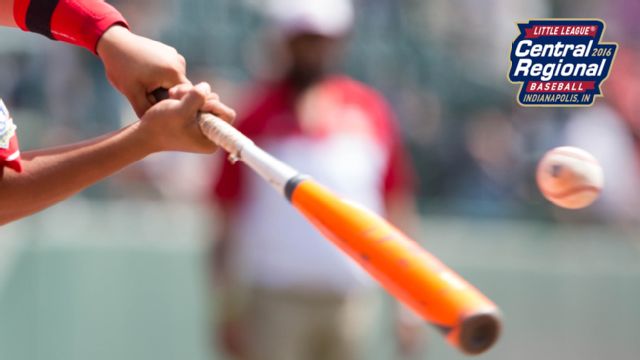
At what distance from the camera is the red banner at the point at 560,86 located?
2252 mm

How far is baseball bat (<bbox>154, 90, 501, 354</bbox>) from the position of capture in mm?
1528

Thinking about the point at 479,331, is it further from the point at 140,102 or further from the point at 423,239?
the point at 423,239

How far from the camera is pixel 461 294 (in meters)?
1.55

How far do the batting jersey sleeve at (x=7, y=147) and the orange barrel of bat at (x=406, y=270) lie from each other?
481 mm

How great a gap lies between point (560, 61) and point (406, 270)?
2.57 feet

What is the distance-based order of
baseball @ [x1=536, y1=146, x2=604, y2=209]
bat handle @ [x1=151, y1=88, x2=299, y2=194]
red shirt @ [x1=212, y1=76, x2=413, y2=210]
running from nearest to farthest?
bat handle @ [x1=151, y1=88, x2=299, y2=194] → baseball @ [x1=536, y1=146, x2=604, y2=209] → red shirt @ [x1=212, y1=76, x2=413, y2=210]

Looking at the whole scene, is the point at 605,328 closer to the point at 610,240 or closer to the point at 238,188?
the point at 610,240

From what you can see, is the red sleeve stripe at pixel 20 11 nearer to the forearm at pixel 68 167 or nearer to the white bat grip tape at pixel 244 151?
the forearm at pixel 68 167

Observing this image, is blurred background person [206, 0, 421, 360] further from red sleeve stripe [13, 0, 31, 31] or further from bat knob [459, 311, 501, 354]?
bat knob [459, 311, 501, 354]

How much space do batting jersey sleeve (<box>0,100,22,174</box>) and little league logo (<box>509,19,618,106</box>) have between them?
100cm

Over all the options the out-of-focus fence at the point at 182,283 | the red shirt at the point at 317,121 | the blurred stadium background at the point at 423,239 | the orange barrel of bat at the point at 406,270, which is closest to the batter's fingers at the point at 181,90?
the orange barrel of bat at the point at 406,270

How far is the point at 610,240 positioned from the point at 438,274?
4112 mm

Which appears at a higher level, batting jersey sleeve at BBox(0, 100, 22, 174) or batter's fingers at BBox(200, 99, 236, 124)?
batter's fingers at BBox(200, 99, 236, 124)

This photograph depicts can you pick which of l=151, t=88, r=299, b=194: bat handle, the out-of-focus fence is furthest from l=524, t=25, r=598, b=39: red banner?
the out-of-focus fence
